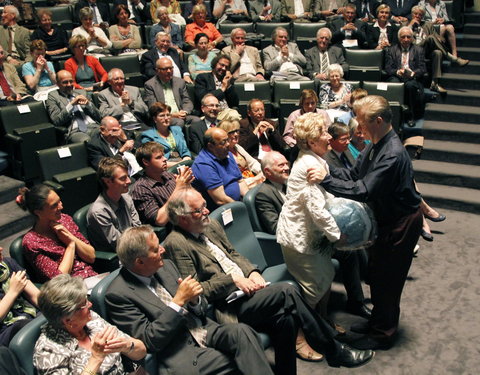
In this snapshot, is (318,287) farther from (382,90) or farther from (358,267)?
(382,90)

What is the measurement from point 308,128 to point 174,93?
2890 mm

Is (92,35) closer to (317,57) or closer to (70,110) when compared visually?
(70,110)

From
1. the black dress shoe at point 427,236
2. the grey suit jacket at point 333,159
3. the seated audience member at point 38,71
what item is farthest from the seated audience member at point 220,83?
the black dress shoe at point 427,236

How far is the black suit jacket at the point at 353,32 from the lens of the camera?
6875mm

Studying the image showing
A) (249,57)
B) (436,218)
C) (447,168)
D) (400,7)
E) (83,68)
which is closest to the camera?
(436,218)

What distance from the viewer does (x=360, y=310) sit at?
3.55 meters

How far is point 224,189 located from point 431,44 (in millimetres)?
3870

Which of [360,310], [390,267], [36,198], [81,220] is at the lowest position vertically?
[360,310]

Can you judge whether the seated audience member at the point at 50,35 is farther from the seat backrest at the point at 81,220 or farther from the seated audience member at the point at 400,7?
the seated audience member at the point at 400,7

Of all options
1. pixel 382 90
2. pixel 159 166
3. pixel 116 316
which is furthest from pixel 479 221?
pixel 116 316

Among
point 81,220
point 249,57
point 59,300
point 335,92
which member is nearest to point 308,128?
point 81,220

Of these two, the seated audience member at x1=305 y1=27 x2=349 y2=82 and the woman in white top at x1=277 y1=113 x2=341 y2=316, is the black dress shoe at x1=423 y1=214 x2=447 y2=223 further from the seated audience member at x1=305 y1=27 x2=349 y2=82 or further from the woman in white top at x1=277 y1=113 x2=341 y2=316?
the seated audience member at x1=305 y1=27 x2=349 y2=82

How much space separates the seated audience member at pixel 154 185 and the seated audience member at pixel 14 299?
90cm

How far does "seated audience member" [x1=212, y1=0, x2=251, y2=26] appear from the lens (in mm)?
7941
